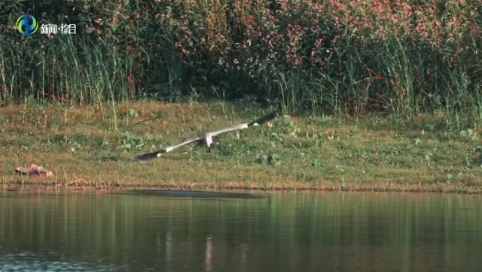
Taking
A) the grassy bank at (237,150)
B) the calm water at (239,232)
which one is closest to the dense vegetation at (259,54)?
the grassy bank at (237,150)

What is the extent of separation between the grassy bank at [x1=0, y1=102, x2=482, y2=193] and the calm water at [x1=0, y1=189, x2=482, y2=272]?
1.17 metres

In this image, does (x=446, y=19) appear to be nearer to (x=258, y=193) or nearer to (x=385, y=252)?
(x=258, y=193)

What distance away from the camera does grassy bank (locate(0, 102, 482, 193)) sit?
1866 cm

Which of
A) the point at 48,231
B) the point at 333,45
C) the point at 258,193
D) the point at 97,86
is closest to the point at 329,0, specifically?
the point at 333,45

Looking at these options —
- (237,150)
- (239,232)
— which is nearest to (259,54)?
(237,150)

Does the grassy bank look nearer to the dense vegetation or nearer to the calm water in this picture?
the dense vegetation

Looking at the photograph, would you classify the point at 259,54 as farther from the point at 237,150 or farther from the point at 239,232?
the point at 239,232

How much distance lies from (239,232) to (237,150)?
7.68 meters

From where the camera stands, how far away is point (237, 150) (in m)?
20.9

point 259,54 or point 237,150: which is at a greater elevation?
point 259,54

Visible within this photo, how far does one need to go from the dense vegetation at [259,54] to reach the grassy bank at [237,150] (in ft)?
2.49

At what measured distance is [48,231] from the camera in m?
13.2

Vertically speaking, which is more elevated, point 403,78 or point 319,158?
point 403,78

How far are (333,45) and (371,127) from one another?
283 cm
